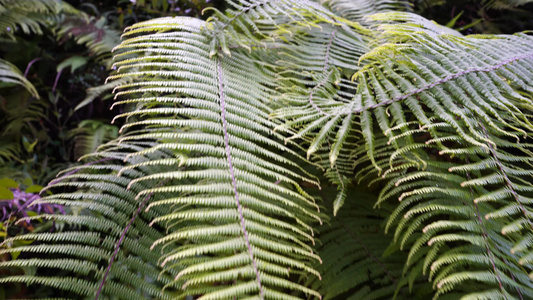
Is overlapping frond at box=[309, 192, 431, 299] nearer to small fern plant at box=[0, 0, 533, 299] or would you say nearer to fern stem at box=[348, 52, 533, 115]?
small fern plant at box=[0, 0, 533, 299]

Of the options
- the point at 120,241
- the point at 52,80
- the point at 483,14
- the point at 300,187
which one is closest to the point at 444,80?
the point at 300,187

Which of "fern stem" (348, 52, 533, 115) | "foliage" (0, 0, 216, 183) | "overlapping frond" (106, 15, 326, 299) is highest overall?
"fern stem" (348, 52, 533, 115)

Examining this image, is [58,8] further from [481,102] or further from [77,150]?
[481,102]

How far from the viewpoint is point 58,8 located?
1971mm

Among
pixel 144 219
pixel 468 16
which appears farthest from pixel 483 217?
pixel 468 16

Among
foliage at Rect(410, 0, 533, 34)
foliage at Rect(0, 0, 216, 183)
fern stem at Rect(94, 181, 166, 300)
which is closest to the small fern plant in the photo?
fern stem at Rect(94, 181, 166, 300)

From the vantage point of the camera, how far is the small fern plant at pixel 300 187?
606mm

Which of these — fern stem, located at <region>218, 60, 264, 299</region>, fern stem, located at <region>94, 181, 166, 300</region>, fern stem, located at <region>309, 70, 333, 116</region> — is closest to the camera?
fern stem, located at <region>218, 60, 264, 299</region>

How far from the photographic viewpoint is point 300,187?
765 millimetres

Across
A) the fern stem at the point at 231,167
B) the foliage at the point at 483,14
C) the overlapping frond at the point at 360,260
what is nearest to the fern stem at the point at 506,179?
the overlapping frond at the point at 360,260

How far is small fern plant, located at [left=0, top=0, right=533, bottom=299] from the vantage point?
0.61 metres

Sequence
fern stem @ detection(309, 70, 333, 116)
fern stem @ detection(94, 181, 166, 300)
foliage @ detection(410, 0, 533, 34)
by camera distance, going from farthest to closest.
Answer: foliage @ detection(410, 0, 533, 34), fern stem @ detection(309, 70, 333, 116), fern stem @ detection(94, 181, 166, 300)

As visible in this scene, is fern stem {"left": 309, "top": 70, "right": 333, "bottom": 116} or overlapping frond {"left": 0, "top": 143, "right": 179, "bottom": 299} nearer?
overlapping frond {"left": 0, "top": 143, "right": 179, "bottom": 299}

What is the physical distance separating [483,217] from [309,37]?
0.91 m
